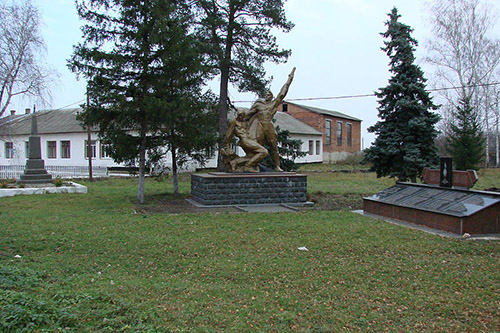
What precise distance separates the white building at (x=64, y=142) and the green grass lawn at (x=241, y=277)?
24.1 m

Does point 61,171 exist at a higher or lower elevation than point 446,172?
lower

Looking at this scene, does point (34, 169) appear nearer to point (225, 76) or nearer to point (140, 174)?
point (140, 174)

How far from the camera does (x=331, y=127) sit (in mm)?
47281

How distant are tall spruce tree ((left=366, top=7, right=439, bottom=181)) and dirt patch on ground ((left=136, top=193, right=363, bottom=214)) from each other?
75.9 inches

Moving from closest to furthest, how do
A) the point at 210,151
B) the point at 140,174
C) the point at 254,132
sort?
the point at 140,174 < the point at 254,132 < the point at 210,151

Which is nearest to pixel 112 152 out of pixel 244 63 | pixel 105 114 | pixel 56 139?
pixel 105 114

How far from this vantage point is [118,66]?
505 inches

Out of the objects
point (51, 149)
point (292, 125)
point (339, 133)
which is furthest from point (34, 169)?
point (339, 133)

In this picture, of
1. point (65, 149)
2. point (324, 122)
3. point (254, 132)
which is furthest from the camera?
point (324, 122)

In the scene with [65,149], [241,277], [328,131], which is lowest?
[241,277]

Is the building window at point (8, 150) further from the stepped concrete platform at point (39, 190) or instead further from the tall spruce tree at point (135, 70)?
the tall spruce tree at point (135, 70)

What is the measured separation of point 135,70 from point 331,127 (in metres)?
35.9

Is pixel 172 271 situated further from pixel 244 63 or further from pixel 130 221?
pixel 244 63

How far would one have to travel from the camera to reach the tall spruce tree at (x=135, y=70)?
41.7 ft
